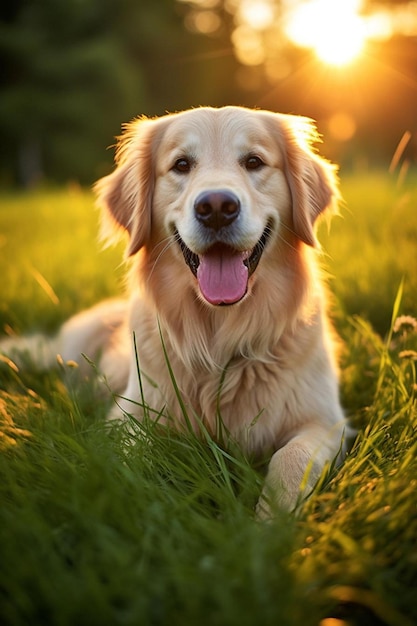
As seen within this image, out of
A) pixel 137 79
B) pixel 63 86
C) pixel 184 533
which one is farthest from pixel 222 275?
pixel 137 79

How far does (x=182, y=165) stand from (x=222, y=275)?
0.60 metres

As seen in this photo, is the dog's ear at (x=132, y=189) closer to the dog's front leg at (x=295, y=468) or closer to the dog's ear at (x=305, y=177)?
the dog's ear at (x=305, y=177)

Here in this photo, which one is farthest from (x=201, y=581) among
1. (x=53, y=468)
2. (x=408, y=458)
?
(x=408, y=458)

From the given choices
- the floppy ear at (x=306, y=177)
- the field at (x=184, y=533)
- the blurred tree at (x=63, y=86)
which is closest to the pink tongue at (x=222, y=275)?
the floppy ear at (x=306, y=177)

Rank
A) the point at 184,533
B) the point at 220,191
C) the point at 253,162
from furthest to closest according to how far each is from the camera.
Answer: the point at 253,162, the point at 220,191, the point at 184,533

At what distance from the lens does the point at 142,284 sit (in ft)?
9.56

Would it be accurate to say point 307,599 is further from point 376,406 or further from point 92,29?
point 92,29

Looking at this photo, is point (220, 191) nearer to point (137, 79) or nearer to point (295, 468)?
point (295, 468)

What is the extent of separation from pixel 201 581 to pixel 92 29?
29296 mm

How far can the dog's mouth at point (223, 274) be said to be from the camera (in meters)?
2.57

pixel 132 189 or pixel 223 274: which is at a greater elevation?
pixel 132 189

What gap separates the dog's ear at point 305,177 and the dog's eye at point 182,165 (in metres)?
0.48

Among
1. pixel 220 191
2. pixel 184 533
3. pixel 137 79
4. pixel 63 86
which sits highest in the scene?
pixel 137 79

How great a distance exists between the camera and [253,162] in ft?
9.12
